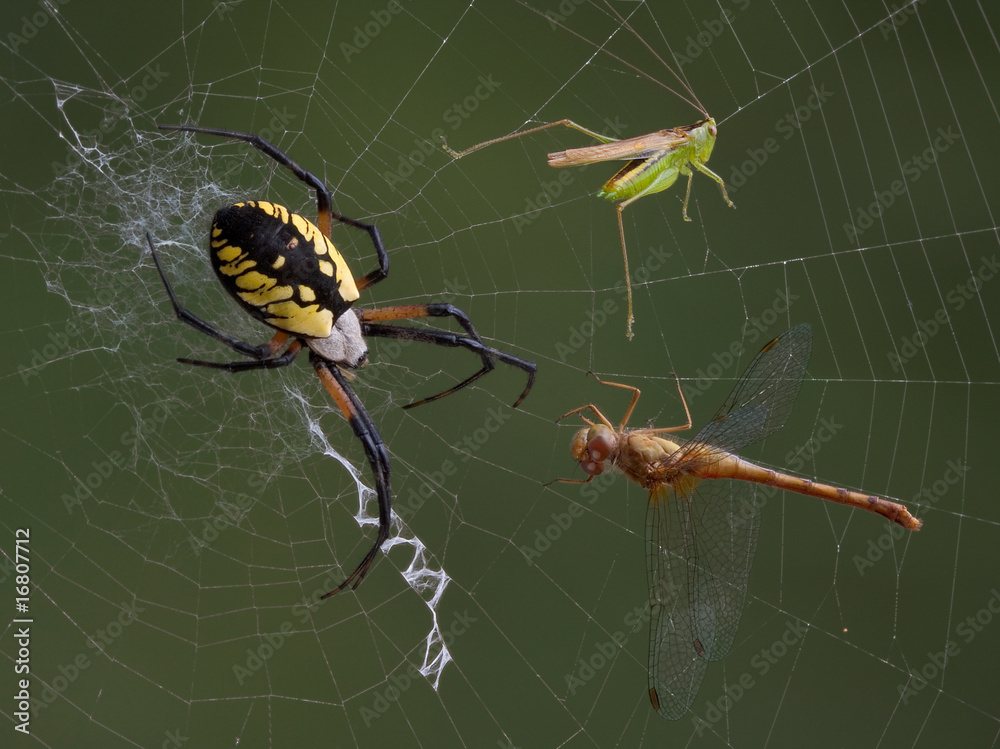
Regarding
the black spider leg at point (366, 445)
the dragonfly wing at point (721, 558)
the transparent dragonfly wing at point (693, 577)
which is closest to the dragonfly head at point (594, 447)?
the transparent dragonfly wing at point (693, 577)

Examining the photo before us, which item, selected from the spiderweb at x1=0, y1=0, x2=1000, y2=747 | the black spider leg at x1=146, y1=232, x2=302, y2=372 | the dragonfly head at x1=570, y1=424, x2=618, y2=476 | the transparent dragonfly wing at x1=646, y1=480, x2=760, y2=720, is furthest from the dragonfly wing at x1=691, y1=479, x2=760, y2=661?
the black spider leg at x1=146, y1=232, x2=302, y2=372

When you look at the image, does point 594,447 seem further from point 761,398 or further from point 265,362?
point 265,362

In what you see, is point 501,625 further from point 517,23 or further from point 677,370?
point 517,23

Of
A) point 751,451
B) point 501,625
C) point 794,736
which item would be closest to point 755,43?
point 751,451

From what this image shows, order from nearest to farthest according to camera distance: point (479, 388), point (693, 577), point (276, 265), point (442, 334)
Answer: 1. point (276, 265)
2. point (693, 577)
3. point (442, 334)
4. point (479, 388)

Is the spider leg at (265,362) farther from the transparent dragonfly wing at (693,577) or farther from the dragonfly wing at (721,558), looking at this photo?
the dragonfly wing at (721,558)

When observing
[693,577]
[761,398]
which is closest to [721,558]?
[693,577]

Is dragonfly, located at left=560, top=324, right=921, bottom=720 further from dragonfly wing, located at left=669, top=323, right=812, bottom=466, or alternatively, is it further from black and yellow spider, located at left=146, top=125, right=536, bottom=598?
black and yellow spider, located at left=146, top=125, right=536, bottom=598

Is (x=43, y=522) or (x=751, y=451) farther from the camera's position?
(x=43, y=522)
